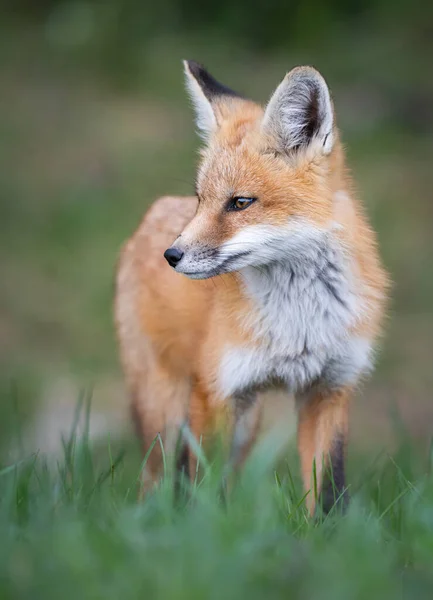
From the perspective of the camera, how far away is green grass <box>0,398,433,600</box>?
2.64 m

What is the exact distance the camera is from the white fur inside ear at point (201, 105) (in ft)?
16.8

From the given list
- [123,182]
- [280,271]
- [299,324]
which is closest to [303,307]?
[299,324]

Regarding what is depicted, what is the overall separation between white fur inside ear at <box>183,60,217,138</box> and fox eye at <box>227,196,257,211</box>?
71 cm

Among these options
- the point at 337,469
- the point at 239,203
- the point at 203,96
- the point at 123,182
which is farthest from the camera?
the point at 123,182

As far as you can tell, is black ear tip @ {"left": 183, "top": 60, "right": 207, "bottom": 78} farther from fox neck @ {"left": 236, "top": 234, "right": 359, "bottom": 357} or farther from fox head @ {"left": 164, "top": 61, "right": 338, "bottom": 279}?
fox neck @ {"left": 236, "top": 234, "right": 359, "bottom": 357}

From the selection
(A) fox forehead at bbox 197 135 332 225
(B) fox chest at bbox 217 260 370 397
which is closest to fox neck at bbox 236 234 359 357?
(B) fox chest at bbox 217 260 370 397

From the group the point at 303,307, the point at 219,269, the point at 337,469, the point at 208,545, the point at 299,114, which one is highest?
the point at 299,114

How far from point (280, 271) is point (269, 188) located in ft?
1.45

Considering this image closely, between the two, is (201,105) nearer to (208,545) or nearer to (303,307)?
(303,307)

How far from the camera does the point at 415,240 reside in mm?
13023

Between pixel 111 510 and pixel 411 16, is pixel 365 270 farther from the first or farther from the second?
pixel 411 16

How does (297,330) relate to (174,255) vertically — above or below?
below

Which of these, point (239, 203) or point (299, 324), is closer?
point (239, 203)

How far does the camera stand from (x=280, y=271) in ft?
15.6
